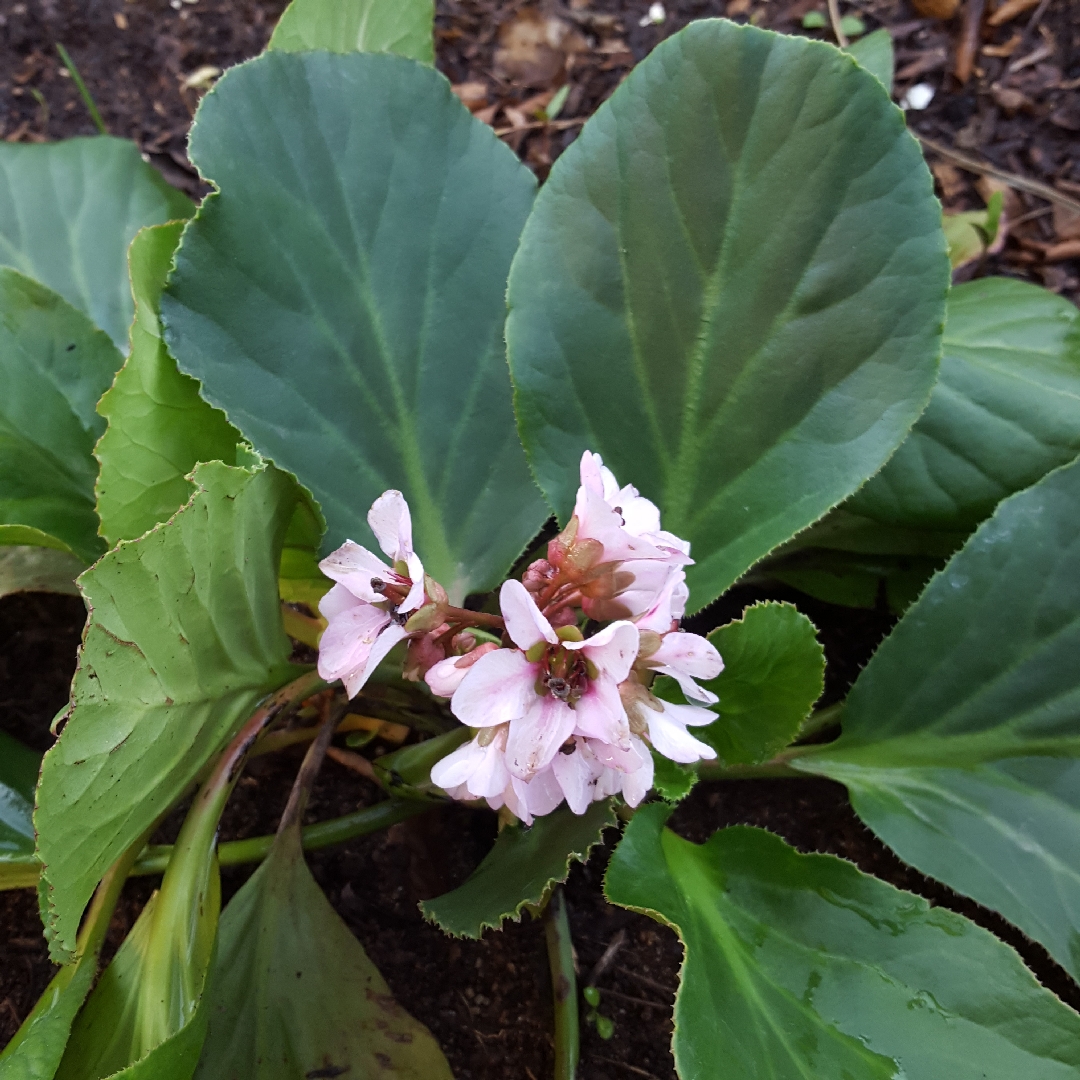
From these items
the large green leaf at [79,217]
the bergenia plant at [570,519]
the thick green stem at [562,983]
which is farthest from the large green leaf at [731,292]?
the large green leaf at [79,217]

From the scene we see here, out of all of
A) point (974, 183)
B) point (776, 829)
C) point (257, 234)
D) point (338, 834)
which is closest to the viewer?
point (257, 234)

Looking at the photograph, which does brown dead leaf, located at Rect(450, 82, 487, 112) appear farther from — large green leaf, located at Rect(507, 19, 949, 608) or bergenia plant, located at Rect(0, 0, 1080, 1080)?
large green leaf, located at Rect(507, 19, 949, 608)

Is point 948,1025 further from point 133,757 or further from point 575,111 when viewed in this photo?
point 575,111

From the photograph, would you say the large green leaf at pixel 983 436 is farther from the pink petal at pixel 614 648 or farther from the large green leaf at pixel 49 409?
the large green leaf at pixel 49 409

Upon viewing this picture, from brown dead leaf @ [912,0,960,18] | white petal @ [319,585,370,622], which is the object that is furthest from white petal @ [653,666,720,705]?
brown dead leaf @ [912,0,960,18]

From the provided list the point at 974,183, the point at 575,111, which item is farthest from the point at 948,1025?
the point at 575,111

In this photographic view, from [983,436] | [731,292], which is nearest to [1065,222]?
[983,436]
